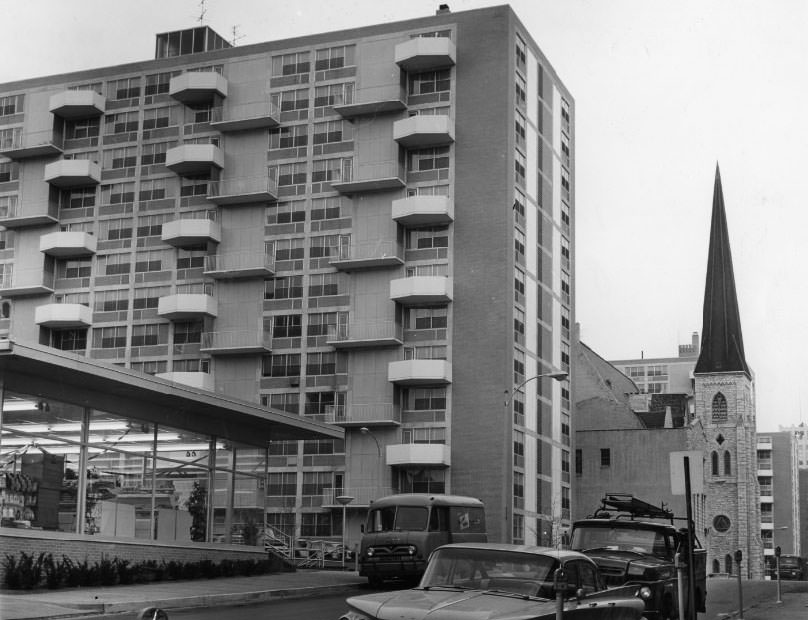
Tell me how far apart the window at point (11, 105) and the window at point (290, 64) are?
17754mm

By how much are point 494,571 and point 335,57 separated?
210 feet

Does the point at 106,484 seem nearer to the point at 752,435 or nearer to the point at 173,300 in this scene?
the point at 173,300

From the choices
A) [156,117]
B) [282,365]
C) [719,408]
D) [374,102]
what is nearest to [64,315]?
[156,117]

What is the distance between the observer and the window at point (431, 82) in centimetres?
7131

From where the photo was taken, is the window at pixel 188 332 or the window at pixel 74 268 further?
the window at pixel 74 268

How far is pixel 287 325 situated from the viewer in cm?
7219

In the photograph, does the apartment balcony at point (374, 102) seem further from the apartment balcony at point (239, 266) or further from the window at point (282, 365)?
the window at point (282, 365)

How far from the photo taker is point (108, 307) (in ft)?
247

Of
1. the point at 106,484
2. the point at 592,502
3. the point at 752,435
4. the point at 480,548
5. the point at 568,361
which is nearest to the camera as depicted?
the point at 480,548

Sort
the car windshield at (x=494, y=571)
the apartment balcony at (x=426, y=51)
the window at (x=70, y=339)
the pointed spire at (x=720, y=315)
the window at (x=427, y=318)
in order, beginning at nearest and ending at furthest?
the car windshield at (x=494, y=571) < the window at (x=427, y=318) < the apartment balcony at (x=426, y=51) < the window at (x=70, y=339) < the pointed spire at (x=720, y=315)

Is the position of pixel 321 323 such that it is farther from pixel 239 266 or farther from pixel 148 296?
pixel 148 296

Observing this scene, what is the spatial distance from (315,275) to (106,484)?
4136cm

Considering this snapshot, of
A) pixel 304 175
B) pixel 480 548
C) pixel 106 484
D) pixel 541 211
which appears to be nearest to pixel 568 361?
pixel 541 211

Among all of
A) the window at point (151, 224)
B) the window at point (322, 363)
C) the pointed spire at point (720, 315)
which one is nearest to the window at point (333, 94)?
the window at point (151, 224)
